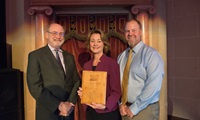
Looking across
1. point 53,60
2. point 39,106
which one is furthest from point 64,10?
point 39,106

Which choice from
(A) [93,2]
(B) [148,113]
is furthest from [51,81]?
(A) [93,2]

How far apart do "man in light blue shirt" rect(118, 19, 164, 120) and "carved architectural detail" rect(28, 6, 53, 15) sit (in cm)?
138

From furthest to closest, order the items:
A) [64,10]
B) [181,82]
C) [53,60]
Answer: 1. [181,82]
2. [64,10]
3. [53,60]

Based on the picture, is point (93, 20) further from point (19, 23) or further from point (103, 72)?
point (103, 72)

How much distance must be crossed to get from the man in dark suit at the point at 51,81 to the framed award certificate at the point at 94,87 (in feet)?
0.63

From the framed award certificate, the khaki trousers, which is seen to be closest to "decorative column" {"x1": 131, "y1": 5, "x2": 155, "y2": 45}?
the khaki trousers

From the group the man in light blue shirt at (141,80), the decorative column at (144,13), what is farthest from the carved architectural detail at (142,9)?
the man in light blue shirt at (141,80)

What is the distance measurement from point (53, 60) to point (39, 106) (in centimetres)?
43

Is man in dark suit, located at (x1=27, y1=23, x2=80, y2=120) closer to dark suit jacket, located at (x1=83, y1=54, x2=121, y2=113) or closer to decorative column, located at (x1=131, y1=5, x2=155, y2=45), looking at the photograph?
dark suit jacket, located at (x1=83, y1=54, x2=121, y2=113)

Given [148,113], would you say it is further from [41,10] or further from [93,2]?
[41,10]

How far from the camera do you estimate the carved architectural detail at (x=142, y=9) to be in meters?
2.71

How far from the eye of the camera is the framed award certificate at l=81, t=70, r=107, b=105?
157 centimetres

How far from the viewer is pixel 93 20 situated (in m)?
2.94

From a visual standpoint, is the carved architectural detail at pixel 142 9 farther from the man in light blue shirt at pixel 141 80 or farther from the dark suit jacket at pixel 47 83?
the dark suit jacket at pixel 47 83
